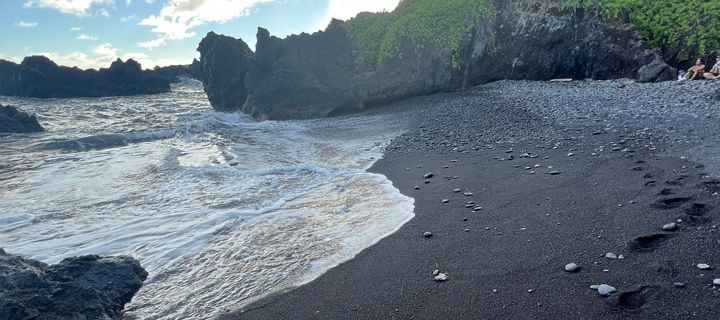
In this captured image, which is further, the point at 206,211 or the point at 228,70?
the point at 228,70

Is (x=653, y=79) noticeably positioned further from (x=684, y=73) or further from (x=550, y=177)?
(x=550, y=177)

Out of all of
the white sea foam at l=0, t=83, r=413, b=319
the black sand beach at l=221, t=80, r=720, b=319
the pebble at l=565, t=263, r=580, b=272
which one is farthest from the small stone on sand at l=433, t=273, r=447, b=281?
the white sea foam at l=0, t=83, r=413, b=319

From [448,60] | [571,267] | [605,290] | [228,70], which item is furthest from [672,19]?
[228,70]

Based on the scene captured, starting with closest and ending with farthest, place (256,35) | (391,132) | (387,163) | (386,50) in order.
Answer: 1. (387,163)
2. (391,132)
3. (386,50)
4. (256,35)

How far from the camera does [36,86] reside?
36000 millimetres

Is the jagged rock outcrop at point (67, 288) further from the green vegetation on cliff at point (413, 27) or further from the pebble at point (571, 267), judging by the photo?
the green vegetation on cliff at point (413, 27)

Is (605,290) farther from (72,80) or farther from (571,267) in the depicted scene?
(72,80)

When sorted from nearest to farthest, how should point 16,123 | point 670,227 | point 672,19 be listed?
point 670,227
point 672,19
point 16,123

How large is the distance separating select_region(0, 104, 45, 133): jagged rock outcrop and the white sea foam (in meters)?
4.79

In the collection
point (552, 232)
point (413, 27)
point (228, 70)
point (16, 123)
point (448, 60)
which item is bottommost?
point (552, 232)

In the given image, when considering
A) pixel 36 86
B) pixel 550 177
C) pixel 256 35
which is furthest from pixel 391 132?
pixel 36 86

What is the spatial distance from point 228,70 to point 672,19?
19610mm

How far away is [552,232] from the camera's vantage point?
13.8 ft

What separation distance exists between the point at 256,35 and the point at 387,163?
1361cm
